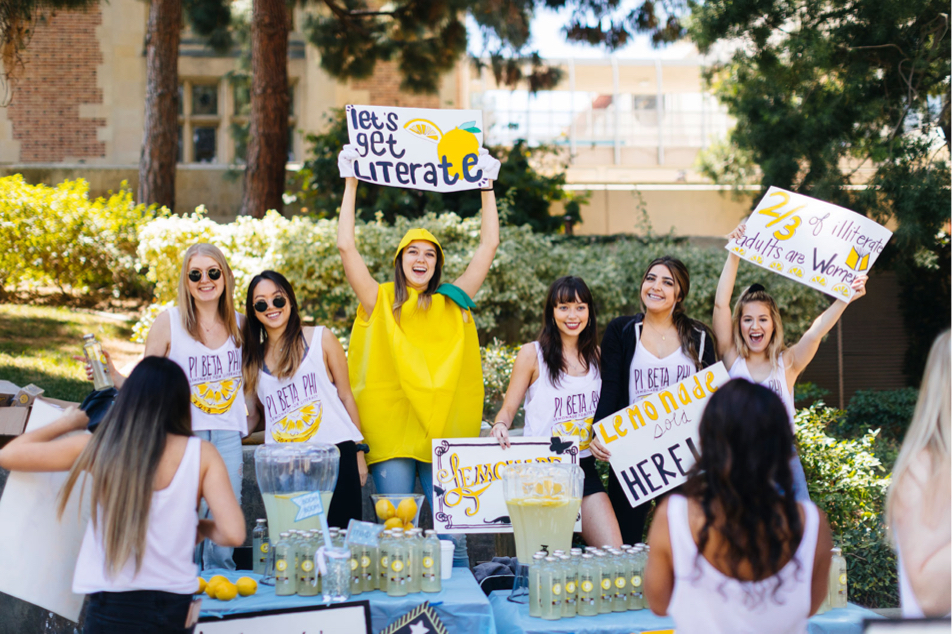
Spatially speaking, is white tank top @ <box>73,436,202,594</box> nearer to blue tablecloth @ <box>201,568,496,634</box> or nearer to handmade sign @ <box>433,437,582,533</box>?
blue tablecloth @ <box>201,568,496,634</box>

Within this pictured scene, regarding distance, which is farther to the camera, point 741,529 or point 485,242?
point 485,242

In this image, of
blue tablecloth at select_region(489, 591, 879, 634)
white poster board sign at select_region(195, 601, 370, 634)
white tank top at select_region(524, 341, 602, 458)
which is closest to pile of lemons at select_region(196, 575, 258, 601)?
white poster board sign at select_region(195, 601, 370, 634)

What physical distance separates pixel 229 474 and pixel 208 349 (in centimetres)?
57

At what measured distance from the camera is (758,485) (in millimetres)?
2080

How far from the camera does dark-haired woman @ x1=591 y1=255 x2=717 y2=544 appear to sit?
3.77m

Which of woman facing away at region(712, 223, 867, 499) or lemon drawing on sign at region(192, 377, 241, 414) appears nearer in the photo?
lemon drawing on sign at region(192, 377, 241, 414)

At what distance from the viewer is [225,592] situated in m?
2.81

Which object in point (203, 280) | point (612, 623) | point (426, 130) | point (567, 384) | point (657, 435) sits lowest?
point (612, 623)

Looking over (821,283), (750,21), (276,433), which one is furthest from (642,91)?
(276,433)

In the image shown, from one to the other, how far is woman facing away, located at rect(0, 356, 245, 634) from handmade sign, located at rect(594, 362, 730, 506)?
1.78 meters

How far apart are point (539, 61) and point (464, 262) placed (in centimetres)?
362

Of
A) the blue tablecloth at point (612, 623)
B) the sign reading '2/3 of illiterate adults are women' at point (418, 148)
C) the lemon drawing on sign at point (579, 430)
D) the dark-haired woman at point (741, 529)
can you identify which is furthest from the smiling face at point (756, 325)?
the dark-haired woman at point (741, 529)

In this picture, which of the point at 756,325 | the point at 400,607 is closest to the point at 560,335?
the point at 756,325

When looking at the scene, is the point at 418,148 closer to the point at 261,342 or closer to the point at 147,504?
the point at 261,342
